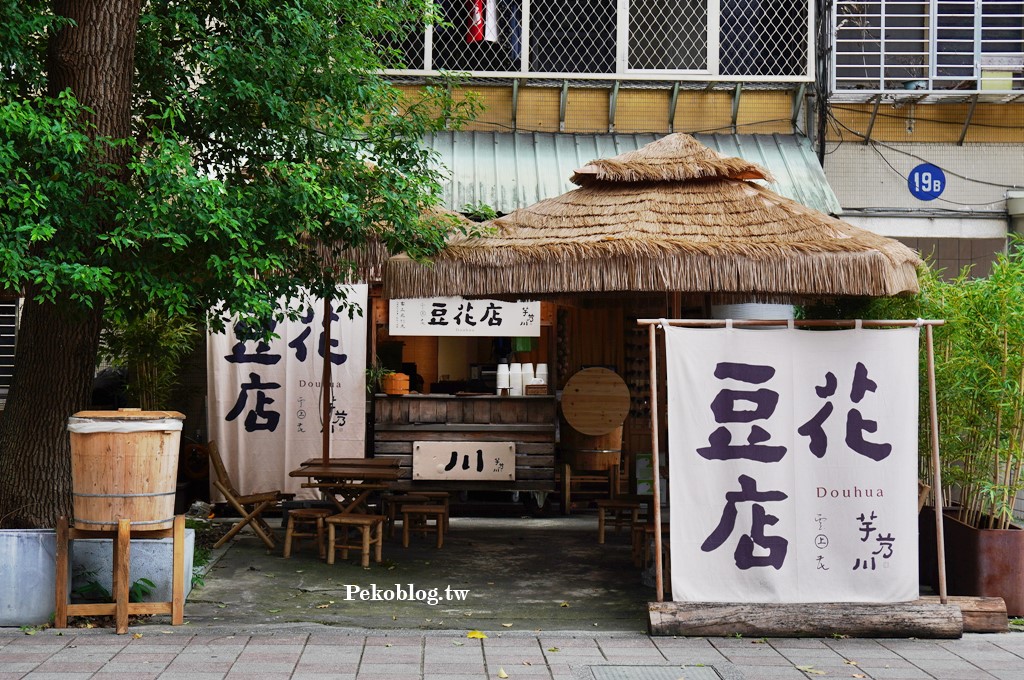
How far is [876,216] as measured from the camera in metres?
12.7

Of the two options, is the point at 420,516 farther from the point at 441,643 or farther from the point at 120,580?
the point at 120,580

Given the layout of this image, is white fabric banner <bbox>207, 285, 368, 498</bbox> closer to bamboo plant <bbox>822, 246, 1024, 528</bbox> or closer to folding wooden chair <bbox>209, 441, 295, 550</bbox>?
folding wooden chair <bbox>209, 441, 295, 550</bbox>

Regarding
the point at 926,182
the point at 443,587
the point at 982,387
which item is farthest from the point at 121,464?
the point at 926,182

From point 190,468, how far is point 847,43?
9.72 metres

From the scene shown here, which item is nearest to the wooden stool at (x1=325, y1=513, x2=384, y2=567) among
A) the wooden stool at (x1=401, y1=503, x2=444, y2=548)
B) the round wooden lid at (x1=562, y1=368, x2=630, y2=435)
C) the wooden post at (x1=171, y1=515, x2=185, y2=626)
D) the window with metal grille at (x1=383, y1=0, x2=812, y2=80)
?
the wooden stool at (x1=401, y1=503, x2=444, y2=548)

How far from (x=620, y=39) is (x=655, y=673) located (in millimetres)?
8957

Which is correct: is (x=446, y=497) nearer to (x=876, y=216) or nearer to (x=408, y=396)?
(x=408, y=396)

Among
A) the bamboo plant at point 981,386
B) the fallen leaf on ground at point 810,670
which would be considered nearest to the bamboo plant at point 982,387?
the bamboo plant at point 981,386

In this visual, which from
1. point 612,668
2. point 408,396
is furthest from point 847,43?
point 612,668

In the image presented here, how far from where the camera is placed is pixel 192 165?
24.8ft

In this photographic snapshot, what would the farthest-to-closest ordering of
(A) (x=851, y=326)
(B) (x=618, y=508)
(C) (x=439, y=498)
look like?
(C) (x=439, y=498) → (B) (x=618, y=508) → (A) (x=851, y=326)

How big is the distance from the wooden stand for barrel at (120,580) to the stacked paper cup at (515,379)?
582 centimetres

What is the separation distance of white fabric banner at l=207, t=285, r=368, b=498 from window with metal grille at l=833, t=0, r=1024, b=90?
691 centimetres

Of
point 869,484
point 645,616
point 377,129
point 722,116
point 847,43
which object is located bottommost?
point 645,616
